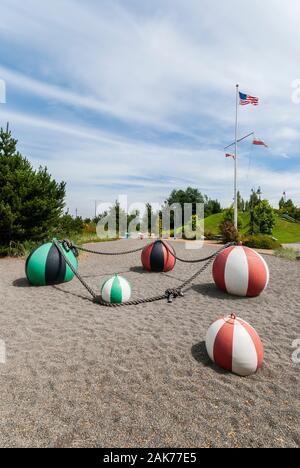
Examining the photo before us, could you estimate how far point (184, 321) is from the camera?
5.57 m

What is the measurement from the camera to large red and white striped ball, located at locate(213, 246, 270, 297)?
22.7ft

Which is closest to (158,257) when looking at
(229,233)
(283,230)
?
(229,233)

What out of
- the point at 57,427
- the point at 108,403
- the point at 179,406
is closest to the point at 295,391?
the point at 179,406

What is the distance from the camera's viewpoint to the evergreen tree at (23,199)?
13656 mm

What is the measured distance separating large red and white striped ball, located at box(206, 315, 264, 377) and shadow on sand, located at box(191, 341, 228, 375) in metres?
0.07

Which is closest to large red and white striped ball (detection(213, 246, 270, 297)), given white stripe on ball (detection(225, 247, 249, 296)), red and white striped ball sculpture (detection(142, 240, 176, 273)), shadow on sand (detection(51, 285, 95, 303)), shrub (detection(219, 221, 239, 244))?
white stripe on ball (detection(225, 247, 249, 296))

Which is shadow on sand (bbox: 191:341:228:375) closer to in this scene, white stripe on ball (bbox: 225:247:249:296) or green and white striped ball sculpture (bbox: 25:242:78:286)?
white stripe on ball (bbox: 225:247:249:296)

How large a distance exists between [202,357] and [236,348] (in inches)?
25.7

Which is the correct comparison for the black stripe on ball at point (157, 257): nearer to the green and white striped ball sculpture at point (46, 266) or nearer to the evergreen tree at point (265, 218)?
the green and white striped ball sculpture at point (46, 266)

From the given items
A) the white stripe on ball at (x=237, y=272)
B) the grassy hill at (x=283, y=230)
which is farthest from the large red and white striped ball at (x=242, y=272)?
the grassy hill at (x=283, y=230)

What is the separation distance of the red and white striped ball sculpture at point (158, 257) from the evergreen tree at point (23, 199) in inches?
268

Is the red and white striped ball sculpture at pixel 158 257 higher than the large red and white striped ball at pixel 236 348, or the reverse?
the red and white striped ball sculpture at pixel 158 257

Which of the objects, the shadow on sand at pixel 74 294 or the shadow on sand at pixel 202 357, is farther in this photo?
the shadow on sand at pixel 74 294
